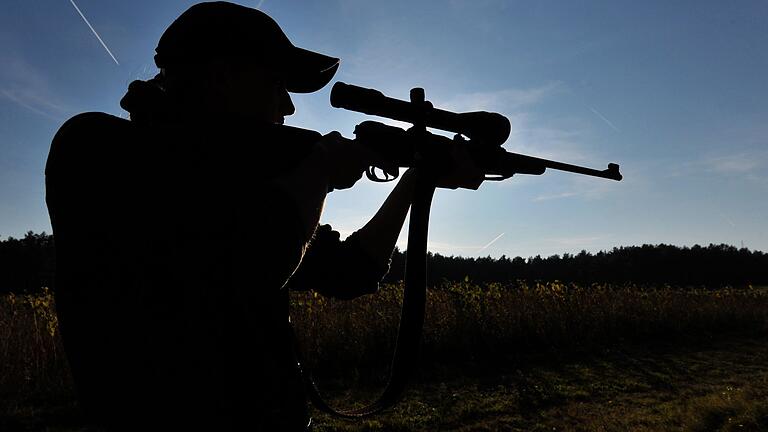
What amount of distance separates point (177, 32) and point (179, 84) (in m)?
0.22

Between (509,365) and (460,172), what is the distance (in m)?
9.69

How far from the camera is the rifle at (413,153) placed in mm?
2330

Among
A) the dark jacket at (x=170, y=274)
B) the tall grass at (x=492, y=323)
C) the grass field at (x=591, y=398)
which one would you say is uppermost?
the dark jacket at (x=170, y=274)

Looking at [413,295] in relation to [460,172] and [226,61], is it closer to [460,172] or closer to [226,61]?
[460,172]

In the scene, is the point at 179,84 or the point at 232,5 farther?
the point at 232,5

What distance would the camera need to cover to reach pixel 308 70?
2037 millimetres

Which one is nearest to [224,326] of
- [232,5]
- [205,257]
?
[205,257]

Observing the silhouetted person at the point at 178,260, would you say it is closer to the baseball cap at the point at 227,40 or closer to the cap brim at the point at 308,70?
the baseball cap at the point at 227,40

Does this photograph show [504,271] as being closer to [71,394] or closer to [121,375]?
[71,394]

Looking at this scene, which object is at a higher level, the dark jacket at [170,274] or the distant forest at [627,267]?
the distant forest at [627,267]

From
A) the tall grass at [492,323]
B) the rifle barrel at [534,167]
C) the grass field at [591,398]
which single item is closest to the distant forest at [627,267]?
the tall grass at [492,323]

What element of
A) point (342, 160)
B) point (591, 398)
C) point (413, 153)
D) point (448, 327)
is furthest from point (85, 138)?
point (448, 327)

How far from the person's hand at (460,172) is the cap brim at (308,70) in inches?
32.8

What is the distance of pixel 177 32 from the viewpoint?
1.85m
